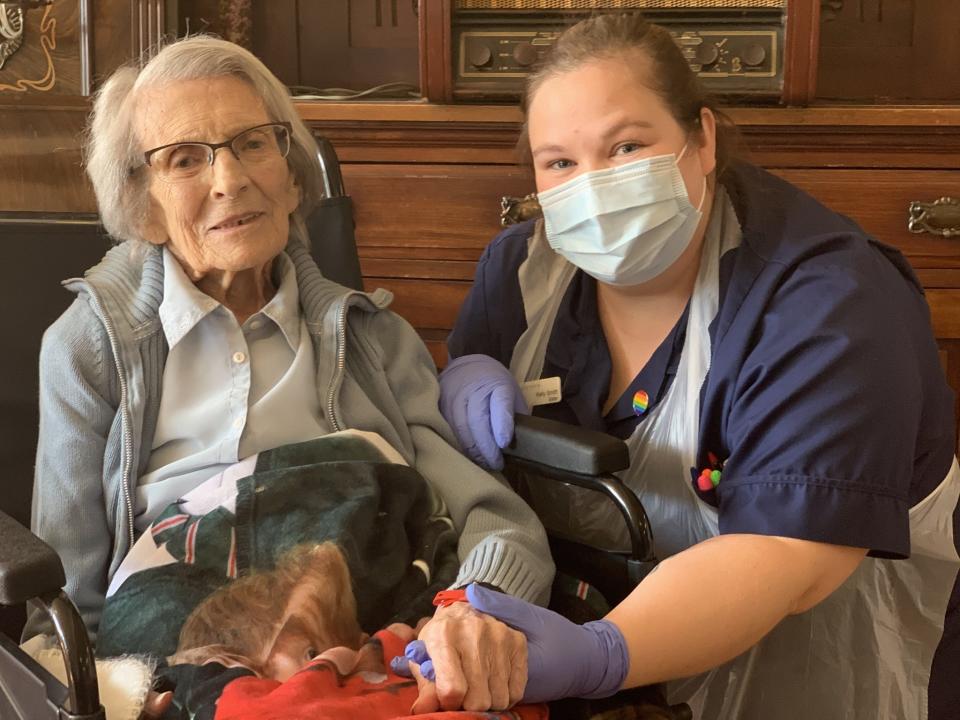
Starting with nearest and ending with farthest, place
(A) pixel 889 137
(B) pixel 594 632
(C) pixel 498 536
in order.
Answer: (B) pixel 594 632 → (C) pixel 498 536 → (A) pixel 889 137

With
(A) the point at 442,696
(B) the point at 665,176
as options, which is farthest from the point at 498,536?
(B) the point at 665,176

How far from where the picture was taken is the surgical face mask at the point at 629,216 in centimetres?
150

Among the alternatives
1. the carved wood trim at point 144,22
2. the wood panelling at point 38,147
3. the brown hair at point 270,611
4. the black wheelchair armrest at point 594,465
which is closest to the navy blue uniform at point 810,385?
the black wheelchair armrest at point 594,465

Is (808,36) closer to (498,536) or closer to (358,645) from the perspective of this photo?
(498,536)

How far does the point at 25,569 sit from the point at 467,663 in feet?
1.37

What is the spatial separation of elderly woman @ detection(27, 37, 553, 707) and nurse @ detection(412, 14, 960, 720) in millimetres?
135

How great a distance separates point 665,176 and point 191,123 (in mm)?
622

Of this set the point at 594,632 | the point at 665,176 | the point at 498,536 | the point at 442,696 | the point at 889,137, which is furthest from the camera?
the point at 889,137

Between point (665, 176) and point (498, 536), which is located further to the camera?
point (665, 176)

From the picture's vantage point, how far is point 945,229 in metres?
2.12

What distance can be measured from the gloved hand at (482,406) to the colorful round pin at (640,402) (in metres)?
0.15

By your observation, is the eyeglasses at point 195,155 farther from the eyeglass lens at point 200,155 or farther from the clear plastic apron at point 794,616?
the clear plastic apron at point 794,616

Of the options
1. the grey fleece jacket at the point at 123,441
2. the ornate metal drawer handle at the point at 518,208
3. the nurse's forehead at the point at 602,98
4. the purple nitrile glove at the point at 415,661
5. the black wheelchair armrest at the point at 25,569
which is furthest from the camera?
the ornate metal drawer handle at the point at 518,208

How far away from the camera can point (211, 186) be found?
1429mm
